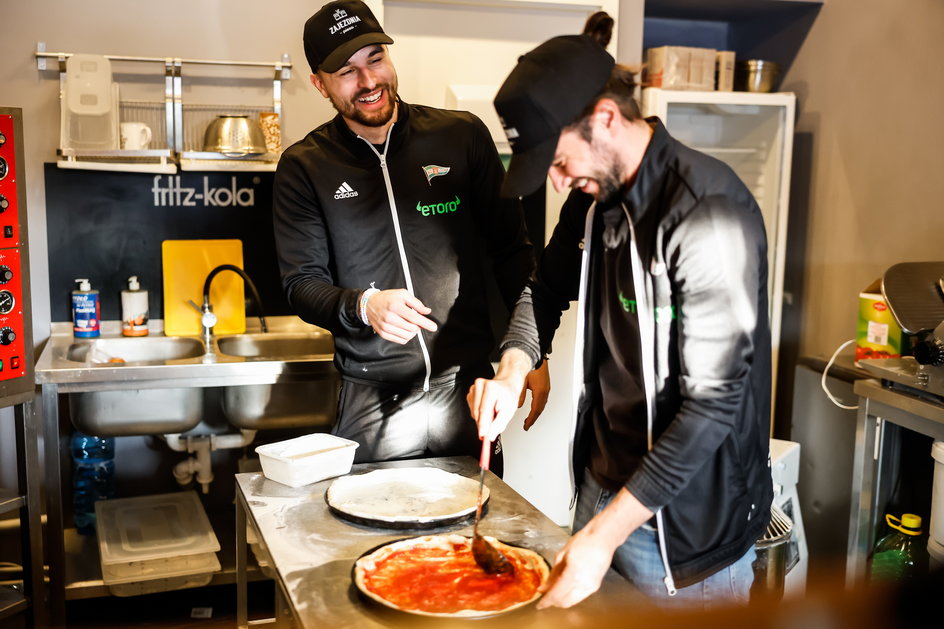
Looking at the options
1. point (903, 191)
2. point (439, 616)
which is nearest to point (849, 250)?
Answer: point (903, 191)

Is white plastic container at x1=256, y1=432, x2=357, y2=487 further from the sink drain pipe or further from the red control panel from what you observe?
the sink drain pipe

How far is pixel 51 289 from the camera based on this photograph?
309cm

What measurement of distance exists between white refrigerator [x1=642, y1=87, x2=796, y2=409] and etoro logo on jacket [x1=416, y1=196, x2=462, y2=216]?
129cm

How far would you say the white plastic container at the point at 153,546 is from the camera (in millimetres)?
2799

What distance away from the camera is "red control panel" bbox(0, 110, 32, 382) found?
2545mm

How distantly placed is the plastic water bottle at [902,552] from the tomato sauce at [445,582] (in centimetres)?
156

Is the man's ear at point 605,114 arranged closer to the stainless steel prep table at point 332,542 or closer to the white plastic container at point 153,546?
the stainless steel prep table at point 332,542

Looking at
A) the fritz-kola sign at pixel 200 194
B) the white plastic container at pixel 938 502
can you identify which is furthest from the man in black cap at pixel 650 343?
the fritz-kola sign at pixel 200 194

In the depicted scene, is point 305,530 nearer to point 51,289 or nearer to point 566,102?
point 566,102

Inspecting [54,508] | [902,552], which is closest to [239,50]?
[54,508]

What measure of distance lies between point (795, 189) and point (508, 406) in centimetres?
257

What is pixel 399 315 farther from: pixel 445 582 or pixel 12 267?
pixel 12 267

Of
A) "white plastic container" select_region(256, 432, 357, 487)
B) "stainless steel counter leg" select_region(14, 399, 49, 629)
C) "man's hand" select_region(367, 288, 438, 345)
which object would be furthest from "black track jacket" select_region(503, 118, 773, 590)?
"stainless steel counter leg" select_region(14, 399, 49, 629)

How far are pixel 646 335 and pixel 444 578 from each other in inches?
20.4
